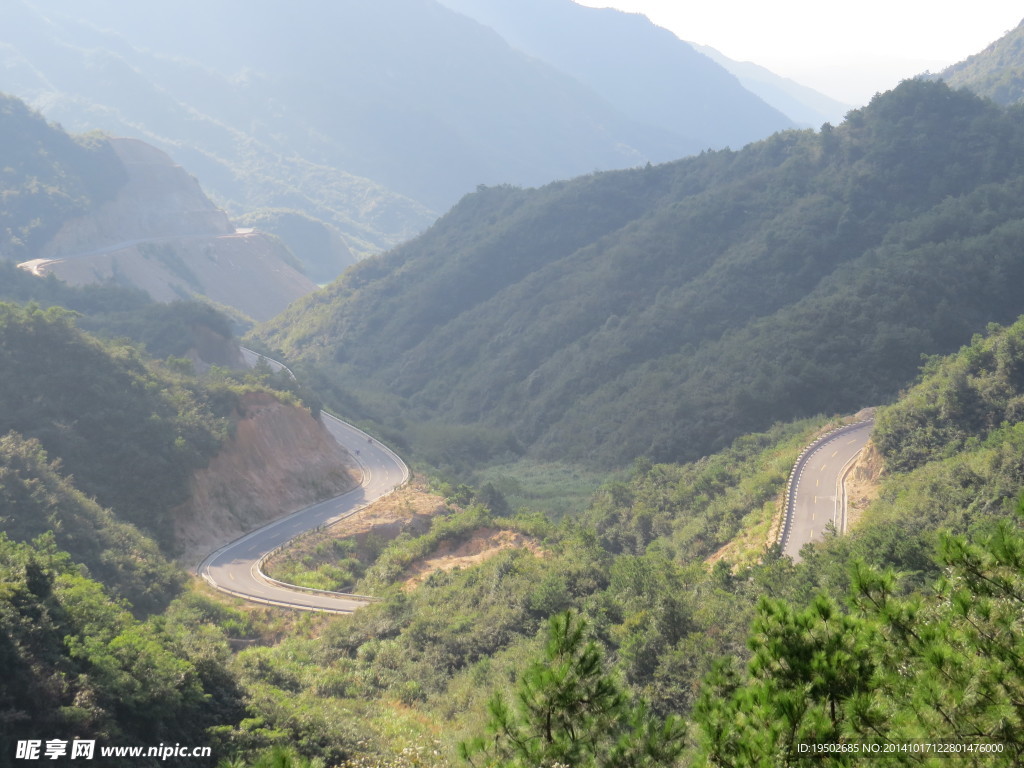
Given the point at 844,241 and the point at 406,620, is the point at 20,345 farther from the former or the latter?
the point at 844,241

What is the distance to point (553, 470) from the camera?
166 feet

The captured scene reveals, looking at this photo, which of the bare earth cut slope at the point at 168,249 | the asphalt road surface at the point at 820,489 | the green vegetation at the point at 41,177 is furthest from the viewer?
the bare earth cut slope at the point at 168,249

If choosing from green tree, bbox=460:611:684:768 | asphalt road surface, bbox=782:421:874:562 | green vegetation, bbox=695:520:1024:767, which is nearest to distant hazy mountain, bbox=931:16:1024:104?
asphalt road surface, bbox=782:421:874:562

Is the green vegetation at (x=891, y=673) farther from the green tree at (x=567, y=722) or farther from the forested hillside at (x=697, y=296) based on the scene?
the forested hillside at (x=697, y=296)

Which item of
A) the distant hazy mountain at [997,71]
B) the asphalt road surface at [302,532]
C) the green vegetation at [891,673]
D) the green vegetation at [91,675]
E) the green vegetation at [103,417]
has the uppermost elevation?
the distant hazy mountain at [997,71]

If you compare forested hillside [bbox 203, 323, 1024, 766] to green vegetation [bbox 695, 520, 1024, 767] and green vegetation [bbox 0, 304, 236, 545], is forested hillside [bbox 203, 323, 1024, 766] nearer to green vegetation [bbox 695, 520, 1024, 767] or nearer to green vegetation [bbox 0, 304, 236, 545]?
green vegetation [bbox 695, 520, 1024, 767]

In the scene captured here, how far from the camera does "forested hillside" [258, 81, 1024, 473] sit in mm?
46344

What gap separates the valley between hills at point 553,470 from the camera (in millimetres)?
7844

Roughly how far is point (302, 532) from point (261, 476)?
561 centimetres

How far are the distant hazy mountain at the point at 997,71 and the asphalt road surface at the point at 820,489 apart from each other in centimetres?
5320

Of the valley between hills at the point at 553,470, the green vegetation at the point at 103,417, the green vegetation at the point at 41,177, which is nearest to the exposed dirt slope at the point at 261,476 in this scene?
the valley between hills at the point at 553,470

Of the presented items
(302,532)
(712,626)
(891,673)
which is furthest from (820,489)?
(891,673)

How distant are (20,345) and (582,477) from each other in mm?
31708

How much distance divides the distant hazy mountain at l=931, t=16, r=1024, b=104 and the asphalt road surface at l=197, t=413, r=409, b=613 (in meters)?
64.3
